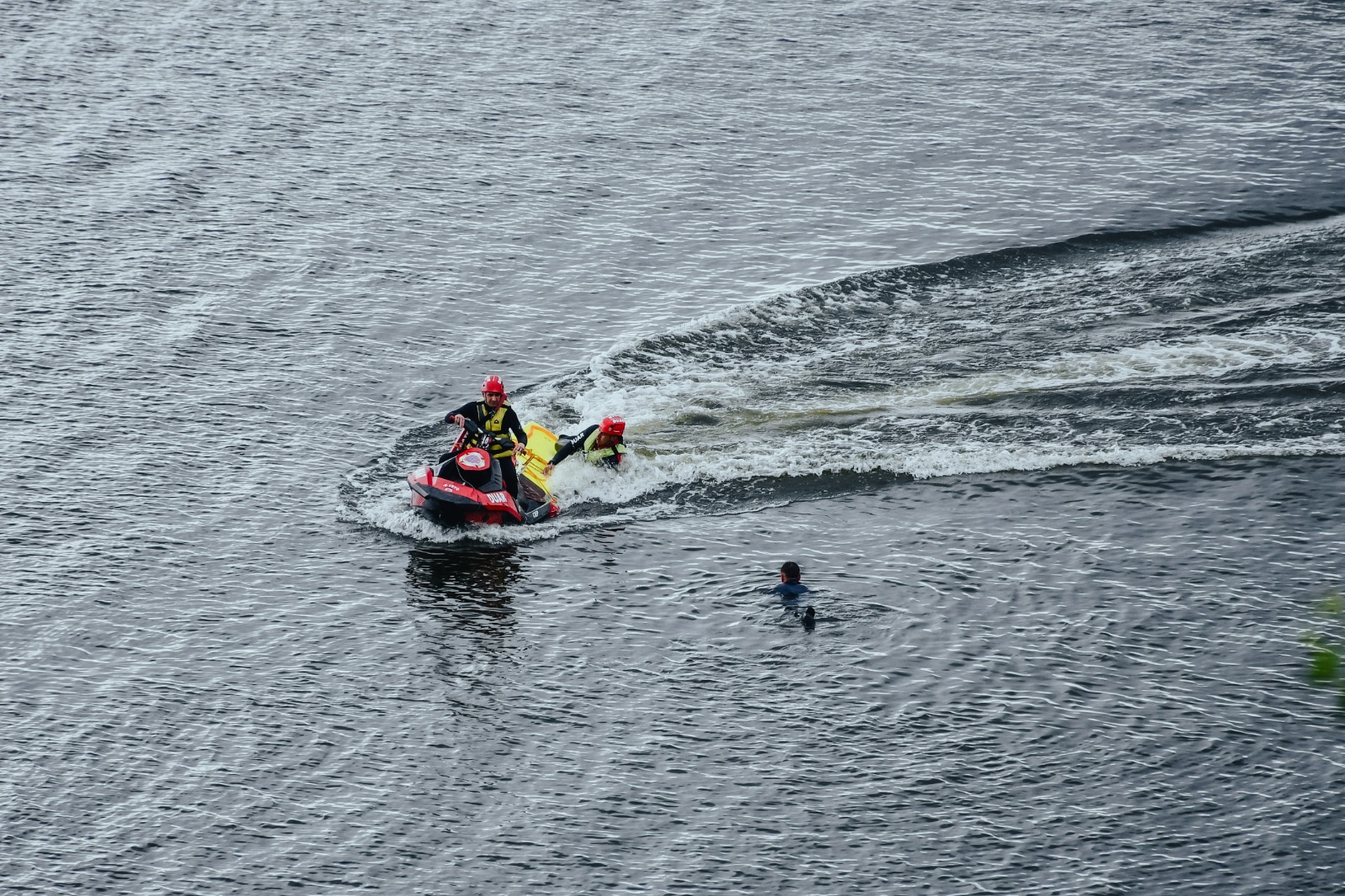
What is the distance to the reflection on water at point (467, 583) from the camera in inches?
973

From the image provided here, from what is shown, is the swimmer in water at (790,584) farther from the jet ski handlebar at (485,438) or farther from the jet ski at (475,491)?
the jet ski handlebar at (485,438)

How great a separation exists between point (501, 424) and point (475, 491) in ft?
4.90

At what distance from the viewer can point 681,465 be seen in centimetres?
2902

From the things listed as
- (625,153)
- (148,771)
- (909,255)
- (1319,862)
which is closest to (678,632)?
(148,771)

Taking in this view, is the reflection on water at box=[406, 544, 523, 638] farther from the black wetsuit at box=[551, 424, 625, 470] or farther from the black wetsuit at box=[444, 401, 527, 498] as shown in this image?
the black wetsuit at box=[551, 424, 625, 470]

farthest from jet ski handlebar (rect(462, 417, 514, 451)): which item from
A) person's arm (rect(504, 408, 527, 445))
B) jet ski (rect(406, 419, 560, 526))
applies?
person's arm (rect(504, 408, 527, 445))

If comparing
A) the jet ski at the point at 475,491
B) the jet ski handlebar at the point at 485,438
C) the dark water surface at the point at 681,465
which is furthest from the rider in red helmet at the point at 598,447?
the jet ski handlebar at the point at 485,438

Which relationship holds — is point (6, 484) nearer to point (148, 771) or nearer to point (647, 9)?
point (148, 771)

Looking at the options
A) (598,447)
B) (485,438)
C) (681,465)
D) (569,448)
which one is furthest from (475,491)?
(681,465)

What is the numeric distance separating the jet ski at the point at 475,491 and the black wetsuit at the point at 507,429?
0.10 meters

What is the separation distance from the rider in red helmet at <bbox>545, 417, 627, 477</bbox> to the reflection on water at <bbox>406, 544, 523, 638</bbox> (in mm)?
2411

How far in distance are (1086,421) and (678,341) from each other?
977 centimetres

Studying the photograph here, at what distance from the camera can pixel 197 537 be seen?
27.1 meters

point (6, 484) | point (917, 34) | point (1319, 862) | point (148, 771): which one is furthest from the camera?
point (917, 34)
